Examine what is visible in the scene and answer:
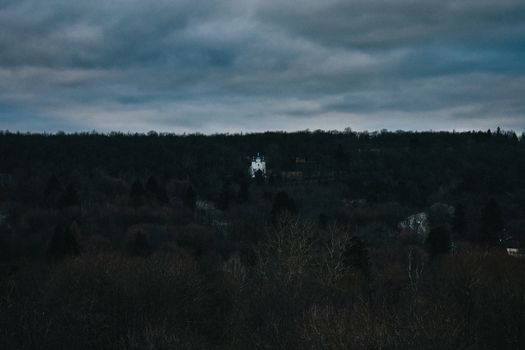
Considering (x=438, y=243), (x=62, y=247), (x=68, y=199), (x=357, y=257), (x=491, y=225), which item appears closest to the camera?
(x=357, y=257)

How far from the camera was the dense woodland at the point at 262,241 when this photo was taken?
26.1 metres

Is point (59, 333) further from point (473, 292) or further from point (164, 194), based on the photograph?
point (164, 194)

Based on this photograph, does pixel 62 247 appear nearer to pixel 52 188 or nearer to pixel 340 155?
pixel 52 188

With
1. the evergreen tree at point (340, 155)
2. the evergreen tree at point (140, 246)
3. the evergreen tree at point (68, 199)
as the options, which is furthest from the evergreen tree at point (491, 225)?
the evergreen tree at point (340, 155)

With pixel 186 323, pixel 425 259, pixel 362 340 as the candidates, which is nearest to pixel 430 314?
pixel 362 340

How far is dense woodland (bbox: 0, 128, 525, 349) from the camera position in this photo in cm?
2611

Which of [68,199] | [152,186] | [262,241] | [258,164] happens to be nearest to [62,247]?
[262,241]

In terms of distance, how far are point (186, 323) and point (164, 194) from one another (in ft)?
274

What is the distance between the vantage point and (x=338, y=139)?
181 meters

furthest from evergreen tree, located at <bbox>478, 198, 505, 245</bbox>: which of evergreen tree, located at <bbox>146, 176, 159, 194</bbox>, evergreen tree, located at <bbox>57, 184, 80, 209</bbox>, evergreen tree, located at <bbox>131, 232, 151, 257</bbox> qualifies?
evergreen tree, located at <bbox>57, 184, 80, 209</bbox>

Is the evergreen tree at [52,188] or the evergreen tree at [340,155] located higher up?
the evergreen tree at [340,155]

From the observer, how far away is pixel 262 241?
77.3 m

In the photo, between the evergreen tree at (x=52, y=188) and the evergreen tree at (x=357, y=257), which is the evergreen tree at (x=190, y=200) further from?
the evergreen tree at (x=357, y=257)

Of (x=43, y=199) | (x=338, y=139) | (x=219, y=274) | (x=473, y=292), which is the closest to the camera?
(x=473, y=292)
